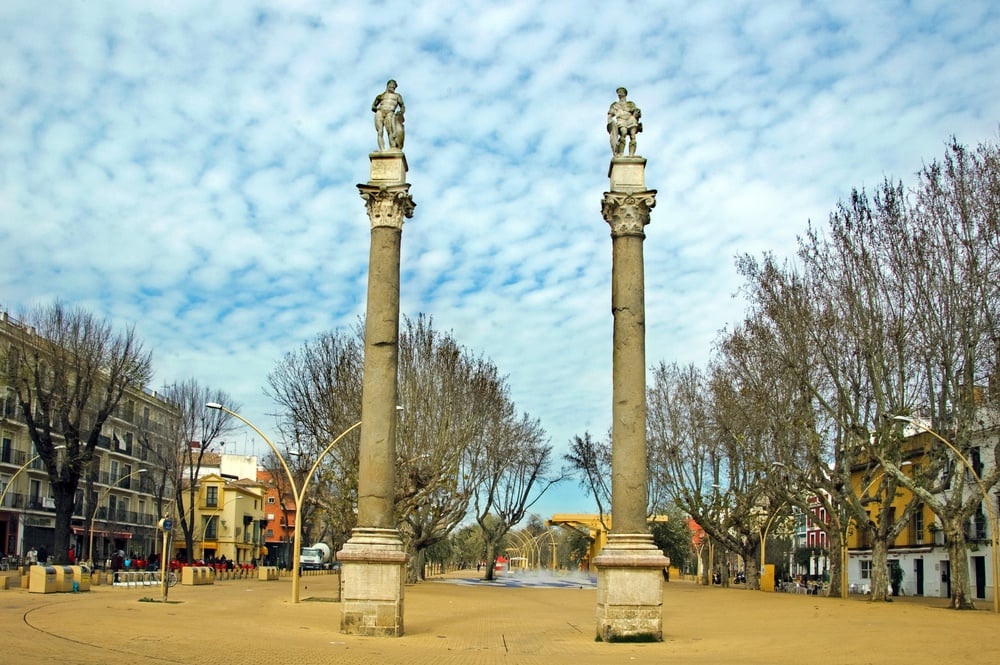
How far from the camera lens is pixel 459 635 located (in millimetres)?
20641

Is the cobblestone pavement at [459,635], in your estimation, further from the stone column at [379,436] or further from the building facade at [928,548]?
the building facade at [928,548]

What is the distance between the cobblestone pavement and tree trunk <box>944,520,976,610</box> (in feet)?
7.12

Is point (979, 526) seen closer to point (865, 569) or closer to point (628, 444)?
point (865, 569)

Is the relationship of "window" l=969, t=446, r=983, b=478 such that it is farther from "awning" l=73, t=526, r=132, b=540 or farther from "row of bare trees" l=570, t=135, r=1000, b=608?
"awning" l=73, t=526, r=132, b=540

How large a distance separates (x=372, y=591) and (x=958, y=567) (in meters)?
21.3

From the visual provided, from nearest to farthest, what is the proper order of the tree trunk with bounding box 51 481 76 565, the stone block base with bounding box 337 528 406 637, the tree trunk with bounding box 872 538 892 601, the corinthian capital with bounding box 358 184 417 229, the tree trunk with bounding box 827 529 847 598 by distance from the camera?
the stone block base with bounding box 337 528 406 637
the corinthian capital with bounding box 358 184 417 229
the tree trunk with bounding box 872 538 892 601
the tree trunk with bounding box 51 481 76 565
the tree trunk with bounding box 827 529 847 598

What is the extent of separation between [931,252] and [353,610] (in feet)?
71.0

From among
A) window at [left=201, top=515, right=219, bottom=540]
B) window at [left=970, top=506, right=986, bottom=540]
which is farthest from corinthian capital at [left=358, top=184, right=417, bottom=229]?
window at [left=201, top=515, right=219, bottom=540]

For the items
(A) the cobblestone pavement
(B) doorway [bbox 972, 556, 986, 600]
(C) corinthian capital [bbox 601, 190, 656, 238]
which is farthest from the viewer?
(B) doorway [bbox 972, 556, 986, 600]

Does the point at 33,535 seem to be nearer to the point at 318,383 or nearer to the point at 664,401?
the point at 318,383

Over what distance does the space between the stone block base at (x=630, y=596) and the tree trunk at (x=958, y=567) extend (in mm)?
17249

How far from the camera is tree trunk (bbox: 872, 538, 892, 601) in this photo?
3619 centimetres

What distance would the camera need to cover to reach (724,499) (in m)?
52.4

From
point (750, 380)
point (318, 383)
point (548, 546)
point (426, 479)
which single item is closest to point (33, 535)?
point (318, 383)
